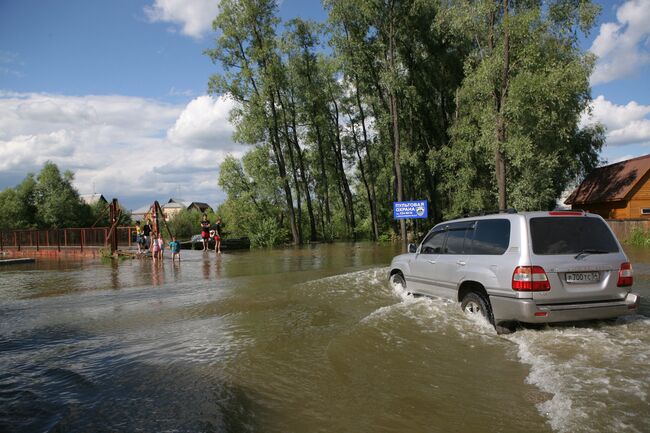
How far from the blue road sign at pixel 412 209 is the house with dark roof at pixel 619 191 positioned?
16976 mm

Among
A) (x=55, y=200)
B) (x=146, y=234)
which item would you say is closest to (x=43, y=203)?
(x=55, y=200)

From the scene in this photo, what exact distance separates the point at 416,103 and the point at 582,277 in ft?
98.3

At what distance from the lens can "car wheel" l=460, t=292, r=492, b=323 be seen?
21.1 ft

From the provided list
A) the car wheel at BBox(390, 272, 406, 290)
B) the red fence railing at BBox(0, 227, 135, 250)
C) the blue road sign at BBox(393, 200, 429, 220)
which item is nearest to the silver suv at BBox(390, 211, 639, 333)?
the car wheel at BBox(390, 272, 406, 290)

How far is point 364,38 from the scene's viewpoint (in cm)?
3269

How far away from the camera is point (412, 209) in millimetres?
25828

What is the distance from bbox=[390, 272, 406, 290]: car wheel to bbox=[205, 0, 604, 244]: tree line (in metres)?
15.4

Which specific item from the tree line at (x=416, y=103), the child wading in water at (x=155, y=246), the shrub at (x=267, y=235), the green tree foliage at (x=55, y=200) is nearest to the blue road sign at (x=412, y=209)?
the tree line at (x=416, y=103)

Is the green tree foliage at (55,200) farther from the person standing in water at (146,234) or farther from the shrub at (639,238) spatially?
the shrub at (639,238)

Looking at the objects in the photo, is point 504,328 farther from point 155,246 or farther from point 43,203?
point 43,203

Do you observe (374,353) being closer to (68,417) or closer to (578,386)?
(578,386)

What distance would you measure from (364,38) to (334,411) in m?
32.3

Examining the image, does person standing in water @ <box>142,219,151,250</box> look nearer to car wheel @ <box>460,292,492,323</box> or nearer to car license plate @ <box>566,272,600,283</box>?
car wheel @ <box>460,292,492,323</box>

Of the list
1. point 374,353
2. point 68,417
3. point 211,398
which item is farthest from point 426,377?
point 68,417
